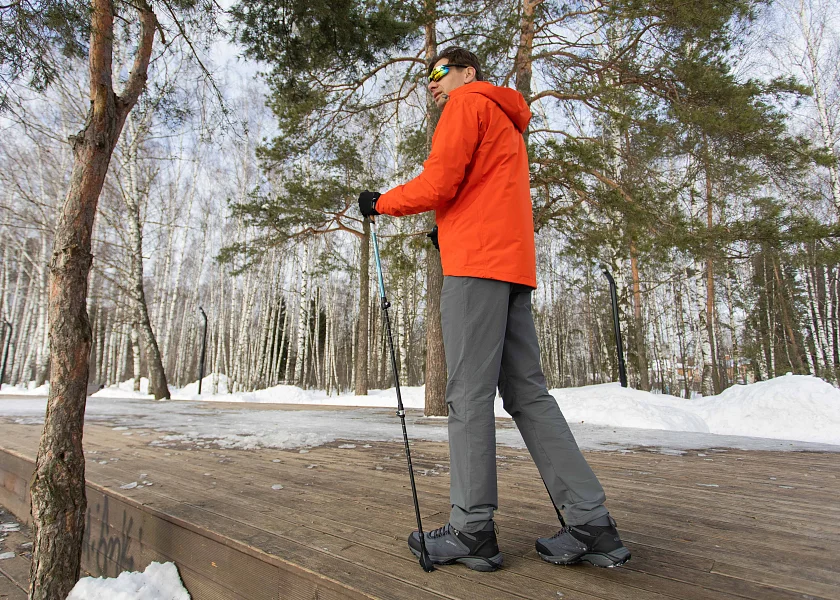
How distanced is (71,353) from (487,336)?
6.25 ft

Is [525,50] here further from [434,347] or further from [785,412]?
[785,412]

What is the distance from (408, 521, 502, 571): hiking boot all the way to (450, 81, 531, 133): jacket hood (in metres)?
1.36

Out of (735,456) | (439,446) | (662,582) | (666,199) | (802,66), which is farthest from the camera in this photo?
(802,66)

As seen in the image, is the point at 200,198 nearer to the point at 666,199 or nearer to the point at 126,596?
the point at 666,199

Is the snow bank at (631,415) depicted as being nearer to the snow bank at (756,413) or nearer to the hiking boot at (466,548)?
the snow bank at (756,413)

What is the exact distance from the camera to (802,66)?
1215cm

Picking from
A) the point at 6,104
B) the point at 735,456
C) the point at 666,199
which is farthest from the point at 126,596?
the point at 666,199

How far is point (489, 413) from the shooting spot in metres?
1.45

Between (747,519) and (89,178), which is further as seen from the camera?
(89,178)

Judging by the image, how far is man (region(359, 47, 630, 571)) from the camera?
52.6 inches

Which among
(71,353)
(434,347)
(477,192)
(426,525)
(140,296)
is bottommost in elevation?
(426,525)

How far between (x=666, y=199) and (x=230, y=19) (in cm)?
597

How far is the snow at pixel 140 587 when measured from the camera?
167 centimetres

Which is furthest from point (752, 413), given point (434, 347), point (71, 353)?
point (71, 353)
